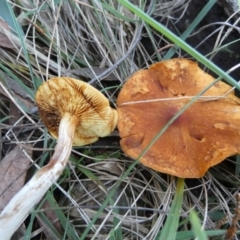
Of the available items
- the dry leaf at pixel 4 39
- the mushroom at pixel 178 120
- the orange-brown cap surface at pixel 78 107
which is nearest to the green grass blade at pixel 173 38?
the orange-brown cap surface at pixel 78 107

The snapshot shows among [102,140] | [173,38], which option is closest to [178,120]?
[102,140]

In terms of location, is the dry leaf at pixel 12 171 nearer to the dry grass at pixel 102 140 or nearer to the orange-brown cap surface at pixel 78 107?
the dry grass at pixel 102 140

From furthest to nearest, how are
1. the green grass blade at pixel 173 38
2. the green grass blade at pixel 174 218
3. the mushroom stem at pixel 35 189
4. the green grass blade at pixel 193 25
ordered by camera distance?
the green grass blade at pixel 193 25, the green grass blade at pixel 174 218, the mushroom stem at pixel 35 189, the green grass blade at pixel 173 38

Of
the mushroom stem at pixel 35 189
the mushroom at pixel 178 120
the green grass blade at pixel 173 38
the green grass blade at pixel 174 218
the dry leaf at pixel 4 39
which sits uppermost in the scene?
the dry leaf at pixel 4 39

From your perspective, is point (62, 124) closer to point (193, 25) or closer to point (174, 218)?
point (174, 218)

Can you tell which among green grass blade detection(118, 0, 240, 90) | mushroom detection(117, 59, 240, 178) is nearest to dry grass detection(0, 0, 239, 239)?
mushroom detection(117, 59, 240, 178)

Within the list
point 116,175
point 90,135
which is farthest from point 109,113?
point 116,175

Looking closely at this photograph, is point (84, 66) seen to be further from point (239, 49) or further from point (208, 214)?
point (208, 214)

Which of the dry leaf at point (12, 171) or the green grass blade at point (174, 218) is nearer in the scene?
the green grass blade at point (174, 218)
